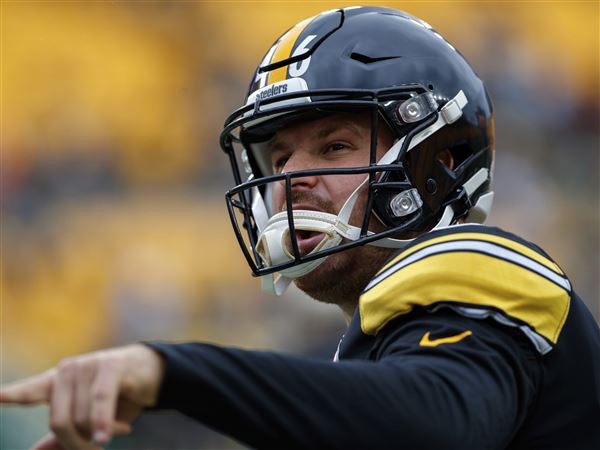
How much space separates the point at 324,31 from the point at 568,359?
94cm

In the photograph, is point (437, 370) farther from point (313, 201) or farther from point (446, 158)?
point (446, 158)

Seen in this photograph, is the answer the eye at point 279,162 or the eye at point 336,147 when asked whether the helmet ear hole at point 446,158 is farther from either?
the eye at point 279,162

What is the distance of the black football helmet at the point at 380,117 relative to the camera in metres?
1.87

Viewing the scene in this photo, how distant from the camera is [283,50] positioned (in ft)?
6.83

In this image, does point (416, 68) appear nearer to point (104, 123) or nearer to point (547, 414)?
point (547, 414)

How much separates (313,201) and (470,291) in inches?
25.2

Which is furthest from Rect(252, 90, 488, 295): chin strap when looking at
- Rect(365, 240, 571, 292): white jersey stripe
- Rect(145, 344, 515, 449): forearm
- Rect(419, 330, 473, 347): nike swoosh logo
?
Rect(145, 344, 515, 449): forearm

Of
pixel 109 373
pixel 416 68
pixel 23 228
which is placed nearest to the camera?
pixel 109 373

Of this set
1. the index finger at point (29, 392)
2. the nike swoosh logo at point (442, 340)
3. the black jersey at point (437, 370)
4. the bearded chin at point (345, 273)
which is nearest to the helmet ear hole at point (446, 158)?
the bearded chin at point (345, 273)

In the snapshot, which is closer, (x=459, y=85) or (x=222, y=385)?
(x=222, y=385)

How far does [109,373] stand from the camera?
969mm

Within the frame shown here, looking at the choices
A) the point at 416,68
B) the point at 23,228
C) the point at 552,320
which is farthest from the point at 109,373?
the point at 23,228

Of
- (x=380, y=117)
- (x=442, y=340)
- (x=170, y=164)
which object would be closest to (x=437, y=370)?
(x=442, y=340)

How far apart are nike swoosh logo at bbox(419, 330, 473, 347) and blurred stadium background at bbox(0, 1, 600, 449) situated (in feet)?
12.5
